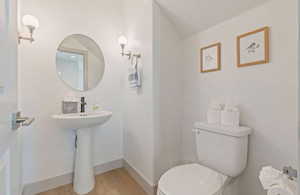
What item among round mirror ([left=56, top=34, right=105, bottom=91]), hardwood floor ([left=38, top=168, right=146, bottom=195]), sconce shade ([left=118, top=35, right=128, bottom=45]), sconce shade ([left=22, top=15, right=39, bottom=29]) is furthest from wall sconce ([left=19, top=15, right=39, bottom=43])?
hardwood floor ([left=38, top=168, right=146, bottom=195])

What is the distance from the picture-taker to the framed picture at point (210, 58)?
4.33ft

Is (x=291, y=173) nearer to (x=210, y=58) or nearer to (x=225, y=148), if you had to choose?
(x=225, y=148)

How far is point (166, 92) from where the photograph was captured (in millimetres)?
1552

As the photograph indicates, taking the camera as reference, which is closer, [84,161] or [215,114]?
[215,114]

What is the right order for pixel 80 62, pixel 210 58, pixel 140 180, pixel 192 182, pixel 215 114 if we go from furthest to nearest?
pixel 80 62
pixel 140 180
pixel 210 58
pixel 215 114
pixel 192 182

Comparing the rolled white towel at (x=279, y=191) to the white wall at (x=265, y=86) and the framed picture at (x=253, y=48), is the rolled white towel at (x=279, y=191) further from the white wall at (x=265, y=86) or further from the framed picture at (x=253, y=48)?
the framed picture at (x=253, y=48)

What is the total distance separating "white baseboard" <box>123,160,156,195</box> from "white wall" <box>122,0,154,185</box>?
0.03 m

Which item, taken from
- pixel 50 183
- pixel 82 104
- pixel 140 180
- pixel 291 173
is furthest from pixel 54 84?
pixel 291 173

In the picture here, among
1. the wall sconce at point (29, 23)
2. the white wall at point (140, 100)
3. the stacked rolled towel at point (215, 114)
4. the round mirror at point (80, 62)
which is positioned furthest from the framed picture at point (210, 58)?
the wall sconce at point (29, 23)

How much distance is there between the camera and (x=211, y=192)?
2.90 feet

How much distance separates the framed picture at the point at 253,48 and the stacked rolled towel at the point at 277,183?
71cm

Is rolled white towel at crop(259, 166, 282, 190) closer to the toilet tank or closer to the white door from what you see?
the toilet tank

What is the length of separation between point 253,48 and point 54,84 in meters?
1.89

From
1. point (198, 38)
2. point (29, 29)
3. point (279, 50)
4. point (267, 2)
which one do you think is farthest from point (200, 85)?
point (29, 29)
